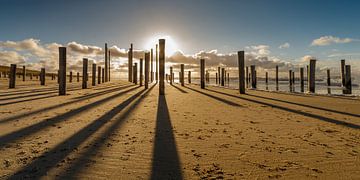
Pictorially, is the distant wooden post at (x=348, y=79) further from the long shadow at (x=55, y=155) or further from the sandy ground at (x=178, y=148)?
the long shadow at (x=55, y=155)

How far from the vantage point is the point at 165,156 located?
2.83 meters

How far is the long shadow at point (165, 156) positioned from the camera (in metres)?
2.32

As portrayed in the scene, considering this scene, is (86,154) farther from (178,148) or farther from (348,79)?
(348,79)

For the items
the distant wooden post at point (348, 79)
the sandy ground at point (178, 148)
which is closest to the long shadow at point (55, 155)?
the sandy ground at point (178, 148)

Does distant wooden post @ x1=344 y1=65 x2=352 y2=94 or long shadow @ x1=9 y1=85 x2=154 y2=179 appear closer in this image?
long shadow @ x1=9 y1=85 x2=154 y2=179

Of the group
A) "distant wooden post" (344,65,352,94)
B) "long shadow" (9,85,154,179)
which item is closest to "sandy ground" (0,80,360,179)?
"long shadow" (9,85,154,179)

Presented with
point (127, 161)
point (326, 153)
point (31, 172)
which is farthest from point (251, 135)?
point (31, 172)

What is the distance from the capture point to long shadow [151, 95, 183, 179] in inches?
91.4

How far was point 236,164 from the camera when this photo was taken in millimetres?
2582

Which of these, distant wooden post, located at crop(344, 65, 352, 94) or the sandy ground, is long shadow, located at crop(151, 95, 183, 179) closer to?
the sandy ground

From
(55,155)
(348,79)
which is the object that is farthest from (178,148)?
(348,79)

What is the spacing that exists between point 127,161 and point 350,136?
349 cm

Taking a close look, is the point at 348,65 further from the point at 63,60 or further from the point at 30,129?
the point at 30,129

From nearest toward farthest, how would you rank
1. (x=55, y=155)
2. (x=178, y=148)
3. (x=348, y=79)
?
(x=55, y=155) < (x=178, y=148) < (x=348, y=79)
